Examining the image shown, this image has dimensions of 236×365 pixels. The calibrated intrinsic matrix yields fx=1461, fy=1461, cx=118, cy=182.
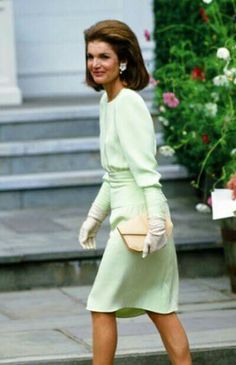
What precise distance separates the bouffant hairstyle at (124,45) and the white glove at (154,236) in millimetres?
640

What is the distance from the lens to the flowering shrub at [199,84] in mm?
9141

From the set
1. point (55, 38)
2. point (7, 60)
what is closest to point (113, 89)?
point (7, 60)

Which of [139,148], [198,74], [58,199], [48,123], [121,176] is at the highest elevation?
[139,148]

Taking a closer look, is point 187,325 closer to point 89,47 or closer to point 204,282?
point 204,282

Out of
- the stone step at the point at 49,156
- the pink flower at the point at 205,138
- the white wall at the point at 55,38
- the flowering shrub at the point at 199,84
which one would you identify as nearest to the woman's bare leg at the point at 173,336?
the flowering shrub at the point at 199,84

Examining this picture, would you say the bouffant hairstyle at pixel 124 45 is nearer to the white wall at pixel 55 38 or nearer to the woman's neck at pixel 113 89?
the woman's neck at pixel 113 89

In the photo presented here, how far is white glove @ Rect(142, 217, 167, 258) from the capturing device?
20.8ft

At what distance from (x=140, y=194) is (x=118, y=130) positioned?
309 mm

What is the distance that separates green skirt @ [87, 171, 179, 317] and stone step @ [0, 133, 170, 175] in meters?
4.67

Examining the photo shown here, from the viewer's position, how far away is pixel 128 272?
21.4ft

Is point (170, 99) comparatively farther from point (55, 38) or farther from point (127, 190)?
point (55, 38)

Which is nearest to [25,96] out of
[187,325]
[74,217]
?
[74,217]

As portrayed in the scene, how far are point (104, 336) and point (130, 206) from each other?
1.97 feet

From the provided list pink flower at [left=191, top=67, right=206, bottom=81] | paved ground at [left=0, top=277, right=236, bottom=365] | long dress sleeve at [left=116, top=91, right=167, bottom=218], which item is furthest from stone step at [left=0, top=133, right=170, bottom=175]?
long dress sleeve at [left=116, top=91, right=167, bottom=218]
